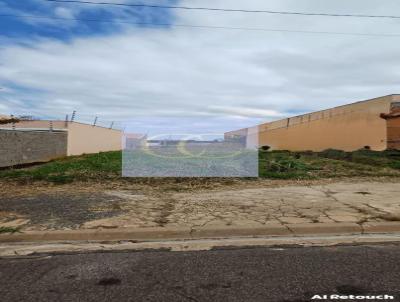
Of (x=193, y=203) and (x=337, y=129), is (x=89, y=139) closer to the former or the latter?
(x=337, y=129)

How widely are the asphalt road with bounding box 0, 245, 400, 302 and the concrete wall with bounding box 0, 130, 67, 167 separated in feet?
36.4

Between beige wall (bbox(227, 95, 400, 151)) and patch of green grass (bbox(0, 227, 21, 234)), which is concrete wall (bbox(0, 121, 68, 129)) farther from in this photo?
beige wall (bbox(227, 95, 400, 151))

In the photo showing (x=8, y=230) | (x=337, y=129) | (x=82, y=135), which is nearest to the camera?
(x=8, y=230)

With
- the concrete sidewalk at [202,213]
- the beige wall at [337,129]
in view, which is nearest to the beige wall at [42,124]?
the concrete sidewalk at [202,213]

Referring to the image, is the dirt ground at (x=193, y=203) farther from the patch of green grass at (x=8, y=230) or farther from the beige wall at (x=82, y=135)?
the beige wall at (x=82, y=135)

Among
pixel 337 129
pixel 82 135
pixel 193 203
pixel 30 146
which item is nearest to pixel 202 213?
pixel 193 203

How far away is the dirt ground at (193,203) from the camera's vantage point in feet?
22.3

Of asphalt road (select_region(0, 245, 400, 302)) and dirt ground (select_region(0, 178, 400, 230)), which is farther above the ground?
dirt ground (select_region(0, 178, 400, 230))

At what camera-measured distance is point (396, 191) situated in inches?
388

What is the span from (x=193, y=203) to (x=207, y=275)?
399 centimetres

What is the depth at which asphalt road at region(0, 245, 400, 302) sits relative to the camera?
3855 mm

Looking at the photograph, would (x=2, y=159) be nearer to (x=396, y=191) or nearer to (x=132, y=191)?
(x=132, y=191)

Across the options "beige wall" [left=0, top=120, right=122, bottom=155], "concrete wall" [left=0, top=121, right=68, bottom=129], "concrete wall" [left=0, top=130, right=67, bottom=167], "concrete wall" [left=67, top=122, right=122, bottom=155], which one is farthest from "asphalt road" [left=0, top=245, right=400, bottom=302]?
"concrete wall" [left=0, top=121, right=68, bottom=129]

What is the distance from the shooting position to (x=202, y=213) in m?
7.36
